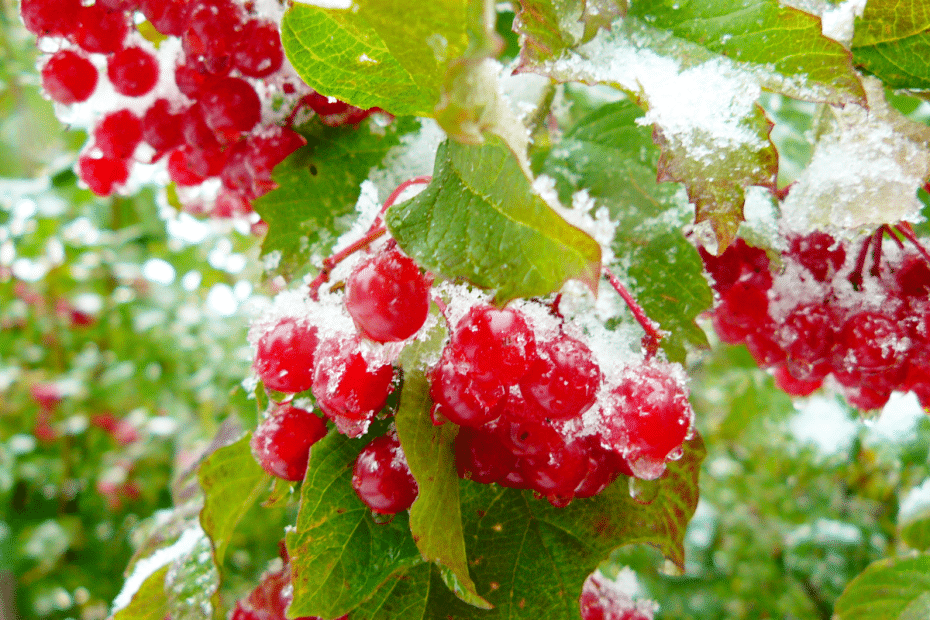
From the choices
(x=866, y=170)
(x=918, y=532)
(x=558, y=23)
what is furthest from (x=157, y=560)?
(x=918, y=532)

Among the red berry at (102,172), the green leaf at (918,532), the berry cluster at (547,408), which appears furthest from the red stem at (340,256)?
the green leaf at (918,532)

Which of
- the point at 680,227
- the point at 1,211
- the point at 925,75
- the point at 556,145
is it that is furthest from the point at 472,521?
the point at 1,211

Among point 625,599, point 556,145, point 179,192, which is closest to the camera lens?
point 625,599

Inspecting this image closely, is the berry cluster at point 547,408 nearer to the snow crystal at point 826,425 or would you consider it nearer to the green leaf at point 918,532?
the green leaf at point 918,532

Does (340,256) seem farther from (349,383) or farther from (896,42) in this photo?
(896,42)

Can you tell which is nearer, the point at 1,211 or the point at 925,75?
the point at 925,75

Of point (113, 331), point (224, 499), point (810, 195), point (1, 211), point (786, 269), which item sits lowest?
point (113, 331)

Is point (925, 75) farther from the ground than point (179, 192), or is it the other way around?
point (925, 75)

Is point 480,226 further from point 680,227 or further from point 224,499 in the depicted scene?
point 224,499
